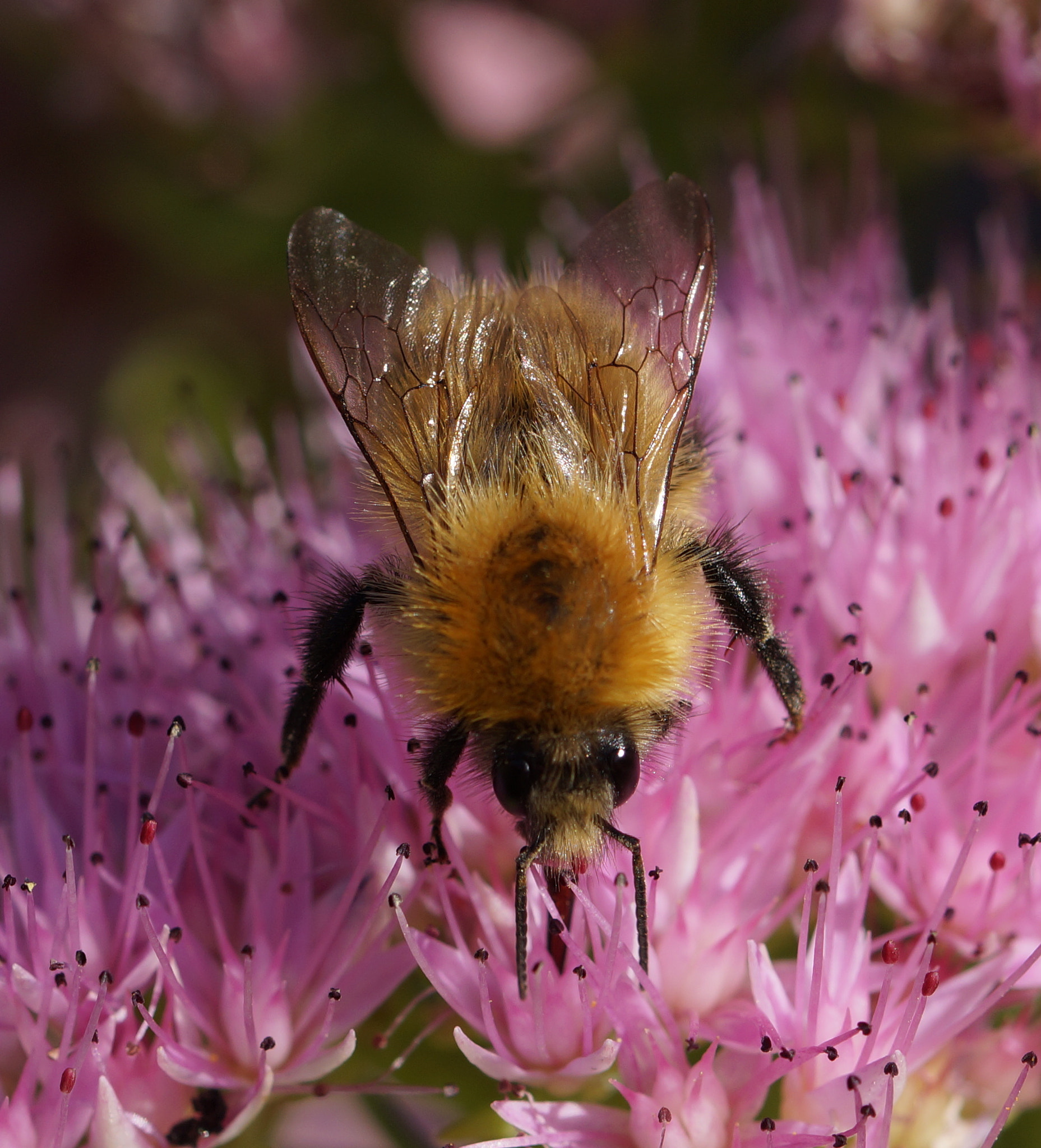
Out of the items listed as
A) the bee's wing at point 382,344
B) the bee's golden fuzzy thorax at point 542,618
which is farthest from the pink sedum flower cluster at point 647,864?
the bee's wing at point 382,344

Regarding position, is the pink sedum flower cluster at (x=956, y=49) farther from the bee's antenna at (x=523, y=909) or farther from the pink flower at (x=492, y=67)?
the bee's antenna at (x=523, y=909)

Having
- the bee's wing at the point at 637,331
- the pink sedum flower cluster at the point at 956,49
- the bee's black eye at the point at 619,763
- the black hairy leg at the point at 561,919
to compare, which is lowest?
the black hairy leg at the point at 561,919

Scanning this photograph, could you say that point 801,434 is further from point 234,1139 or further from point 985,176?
point 234,1139

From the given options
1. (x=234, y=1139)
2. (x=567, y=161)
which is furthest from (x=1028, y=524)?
(x=567, y=161)

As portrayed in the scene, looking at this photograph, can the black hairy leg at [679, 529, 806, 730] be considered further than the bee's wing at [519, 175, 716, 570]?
Yes

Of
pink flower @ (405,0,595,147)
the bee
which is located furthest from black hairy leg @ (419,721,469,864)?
pink flower @ (405,0,595,147)

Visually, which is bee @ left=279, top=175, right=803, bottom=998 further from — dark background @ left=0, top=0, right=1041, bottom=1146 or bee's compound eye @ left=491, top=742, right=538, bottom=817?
dark background @ left=0, top=0, right=1041, bottom=1146

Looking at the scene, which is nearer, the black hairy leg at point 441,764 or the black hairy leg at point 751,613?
the black hairy leg at point 441,764
